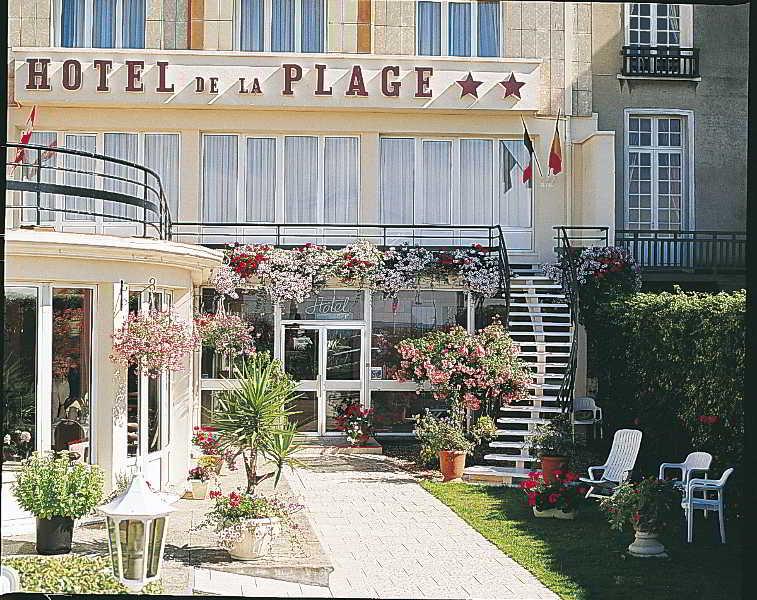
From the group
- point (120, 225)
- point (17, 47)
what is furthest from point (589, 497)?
point (17, 47)

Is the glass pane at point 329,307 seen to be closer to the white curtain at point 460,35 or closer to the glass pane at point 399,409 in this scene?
the glass pane at point 399,409

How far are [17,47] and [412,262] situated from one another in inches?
233

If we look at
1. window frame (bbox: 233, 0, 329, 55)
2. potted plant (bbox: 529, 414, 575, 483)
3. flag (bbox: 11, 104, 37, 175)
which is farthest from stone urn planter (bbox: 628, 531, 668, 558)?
window frame (bbox: 233, 0, 329, 55)

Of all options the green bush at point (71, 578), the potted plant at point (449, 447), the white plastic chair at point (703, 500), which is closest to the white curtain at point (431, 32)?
the potted plant at point (449, 447)

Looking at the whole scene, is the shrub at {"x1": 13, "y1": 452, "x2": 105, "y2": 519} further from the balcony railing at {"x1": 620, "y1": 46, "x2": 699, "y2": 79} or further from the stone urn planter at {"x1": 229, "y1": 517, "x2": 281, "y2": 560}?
the balcony railing at {"x1": 620, "y1": 46, "x2": 699, "y2": 79}

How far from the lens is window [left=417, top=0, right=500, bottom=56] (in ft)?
49.0

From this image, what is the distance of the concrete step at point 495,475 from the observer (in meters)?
11.0

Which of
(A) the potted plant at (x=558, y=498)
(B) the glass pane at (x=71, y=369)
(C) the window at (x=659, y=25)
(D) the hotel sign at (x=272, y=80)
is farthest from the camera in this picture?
(C) the window at (x=659, y=25)

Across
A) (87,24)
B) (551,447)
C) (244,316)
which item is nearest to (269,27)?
(87,24)

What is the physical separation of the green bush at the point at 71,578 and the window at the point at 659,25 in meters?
11.5

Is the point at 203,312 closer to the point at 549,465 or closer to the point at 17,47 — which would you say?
the point at 17,47

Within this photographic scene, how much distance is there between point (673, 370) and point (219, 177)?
688 cm

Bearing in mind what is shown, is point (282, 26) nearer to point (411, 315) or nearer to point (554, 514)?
point (411, 315)

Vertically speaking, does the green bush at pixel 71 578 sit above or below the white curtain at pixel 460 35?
below
